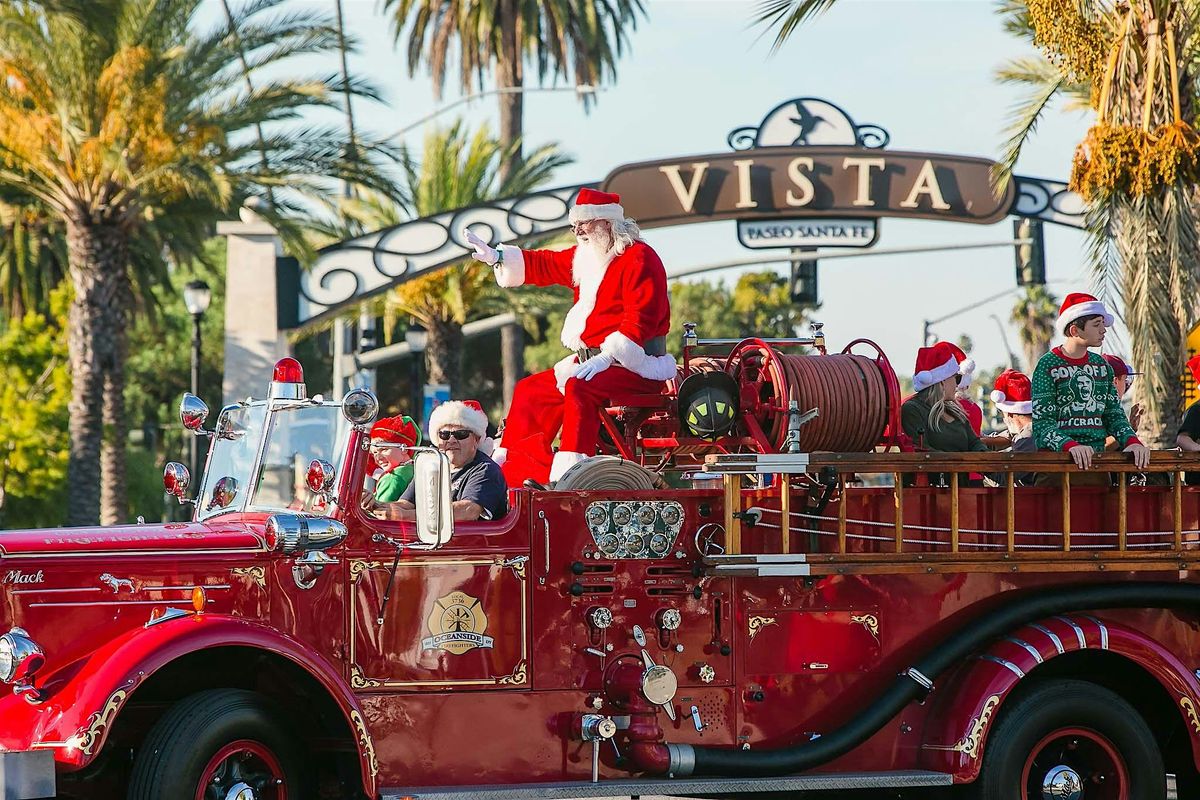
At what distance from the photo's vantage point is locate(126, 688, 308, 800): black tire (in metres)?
5.89

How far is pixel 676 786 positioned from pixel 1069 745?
1798mm

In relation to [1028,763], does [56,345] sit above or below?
above

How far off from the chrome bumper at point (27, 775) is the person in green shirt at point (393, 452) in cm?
169

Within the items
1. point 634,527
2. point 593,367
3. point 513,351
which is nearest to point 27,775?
point 634,527

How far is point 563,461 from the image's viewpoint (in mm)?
7336

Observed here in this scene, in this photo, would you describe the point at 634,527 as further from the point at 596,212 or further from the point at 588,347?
the point at 596,212

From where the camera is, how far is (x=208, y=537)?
→ 636 centimetres

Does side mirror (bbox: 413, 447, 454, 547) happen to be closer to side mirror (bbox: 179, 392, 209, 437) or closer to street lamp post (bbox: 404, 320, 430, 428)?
side mirror (bbox: 179, 392, 209, 437)

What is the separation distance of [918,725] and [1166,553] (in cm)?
136

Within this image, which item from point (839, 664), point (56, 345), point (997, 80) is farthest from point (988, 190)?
point (839, 664)

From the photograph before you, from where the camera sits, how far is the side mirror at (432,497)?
610 centimetres

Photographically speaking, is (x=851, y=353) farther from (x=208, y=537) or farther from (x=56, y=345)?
(x=56, y=345)

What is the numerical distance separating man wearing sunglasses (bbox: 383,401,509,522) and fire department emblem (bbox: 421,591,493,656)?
34cm

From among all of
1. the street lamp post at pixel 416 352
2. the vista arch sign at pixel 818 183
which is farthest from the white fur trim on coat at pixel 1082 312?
the street lamp post at pixel 416 352
